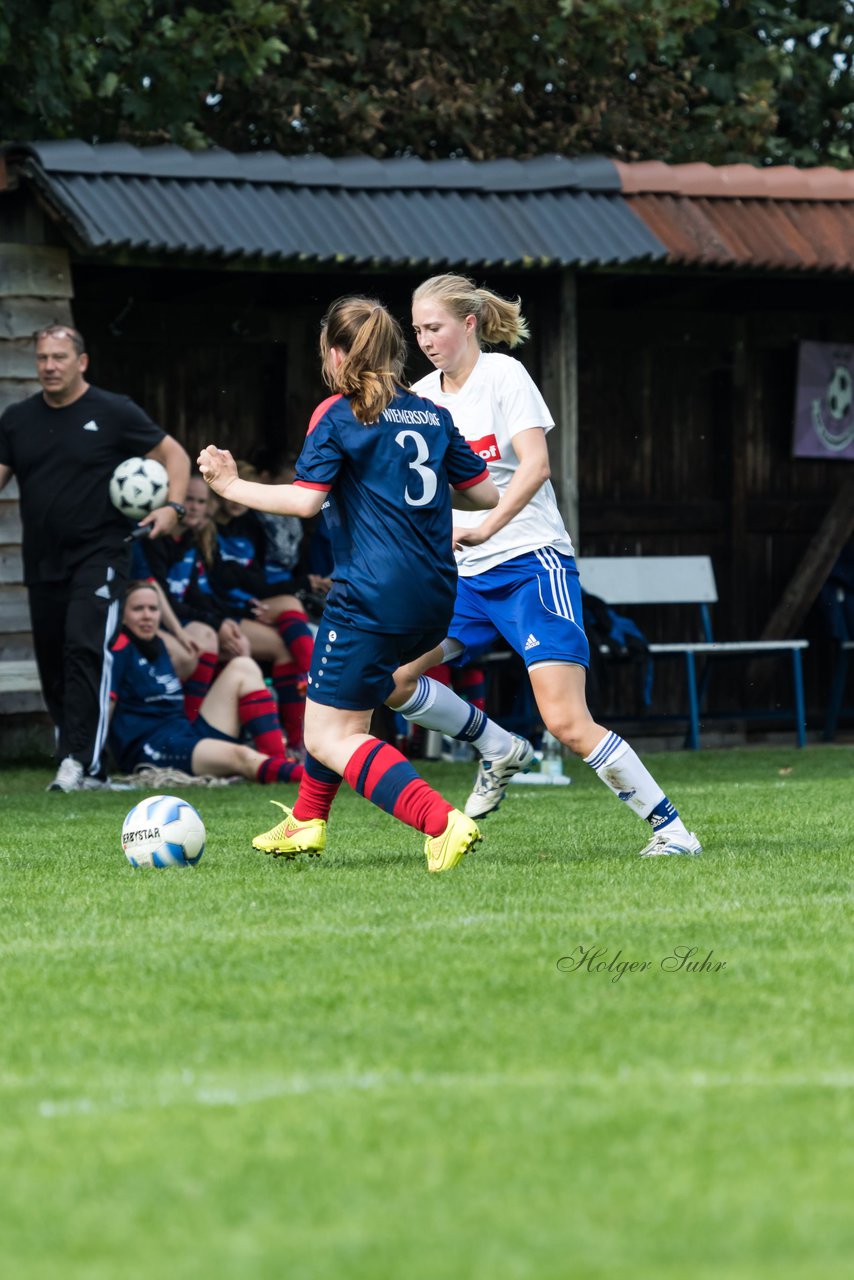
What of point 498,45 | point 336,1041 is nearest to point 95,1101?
point 336,1041

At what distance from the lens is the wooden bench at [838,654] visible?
15.0m

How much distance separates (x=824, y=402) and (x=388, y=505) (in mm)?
10139

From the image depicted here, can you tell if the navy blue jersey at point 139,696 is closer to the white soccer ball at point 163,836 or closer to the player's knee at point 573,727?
the white soccer ball at point 163,836

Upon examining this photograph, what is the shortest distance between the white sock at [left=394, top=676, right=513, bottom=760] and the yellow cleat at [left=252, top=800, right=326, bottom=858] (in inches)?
27.3

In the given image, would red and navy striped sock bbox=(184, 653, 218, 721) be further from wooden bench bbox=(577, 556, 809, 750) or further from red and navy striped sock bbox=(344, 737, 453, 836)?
red and navy striped sock bbox=(344, 737, 453, 836)

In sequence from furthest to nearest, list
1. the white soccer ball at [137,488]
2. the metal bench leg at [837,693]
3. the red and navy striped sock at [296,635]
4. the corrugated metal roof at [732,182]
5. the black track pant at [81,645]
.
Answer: the metal bench leg at [837,693] < the corrugated metal roof at [732,182] < the red and navy striped sock at [296,635] < the white soccer ball at [137,488] < the black track pant at [81,645]

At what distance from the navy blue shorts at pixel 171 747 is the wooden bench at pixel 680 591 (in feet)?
11.9

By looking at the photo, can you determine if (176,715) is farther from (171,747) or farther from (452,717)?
(452,717)

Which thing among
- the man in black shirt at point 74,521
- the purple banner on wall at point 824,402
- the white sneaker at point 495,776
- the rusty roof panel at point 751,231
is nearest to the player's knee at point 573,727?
the white sneaker at point 495,776

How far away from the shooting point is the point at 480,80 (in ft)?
61.8

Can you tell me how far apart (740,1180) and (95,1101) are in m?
1.12

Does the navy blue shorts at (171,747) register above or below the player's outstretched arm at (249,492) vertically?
below

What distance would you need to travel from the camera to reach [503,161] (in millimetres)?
12680

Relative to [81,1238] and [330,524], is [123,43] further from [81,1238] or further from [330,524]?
[81,1238]
